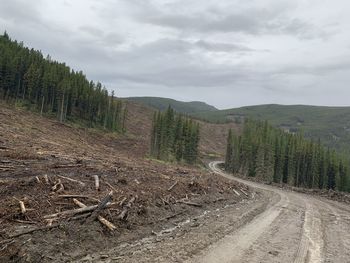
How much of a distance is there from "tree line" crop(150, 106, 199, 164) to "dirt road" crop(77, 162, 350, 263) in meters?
74.9

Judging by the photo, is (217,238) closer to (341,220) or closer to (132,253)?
(132,253)

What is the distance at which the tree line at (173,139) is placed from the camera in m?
96.4

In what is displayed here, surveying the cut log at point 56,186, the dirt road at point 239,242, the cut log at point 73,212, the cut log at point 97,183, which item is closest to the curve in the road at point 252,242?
the dirt road at point 239,242

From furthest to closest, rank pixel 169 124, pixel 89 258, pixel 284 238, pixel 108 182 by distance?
pixel 169 124, pixel 108 182, pixel 284 238, pixel 89 258

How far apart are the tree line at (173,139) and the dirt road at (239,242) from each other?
246 feet

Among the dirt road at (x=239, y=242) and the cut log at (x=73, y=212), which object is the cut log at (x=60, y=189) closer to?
the cut log at (x=73, y=212)

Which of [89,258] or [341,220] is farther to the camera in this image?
[341,220]

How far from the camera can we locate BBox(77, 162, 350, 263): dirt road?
37.9 ft

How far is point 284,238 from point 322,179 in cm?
9498

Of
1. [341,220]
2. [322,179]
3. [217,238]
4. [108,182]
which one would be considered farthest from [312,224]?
[322,179]

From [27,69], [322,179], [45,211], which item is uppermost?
[27,69]

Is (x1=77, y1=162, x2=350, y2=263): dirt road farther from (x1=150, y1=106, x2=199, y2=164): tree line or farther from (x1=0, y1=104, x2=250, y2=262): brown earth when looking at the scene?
(x1=150, y1=106, x2=199, y2=164): tree line

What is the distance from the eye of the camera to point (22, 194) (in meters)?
13.9

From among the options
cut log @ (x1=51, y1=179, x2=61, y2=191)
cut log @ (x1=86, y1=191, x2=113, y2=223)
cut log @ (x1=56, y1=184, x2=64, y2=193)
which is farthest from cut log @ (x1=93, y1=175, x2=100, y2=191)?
cut log @ (x1=86, y1=191, x2=113, y2=223)
